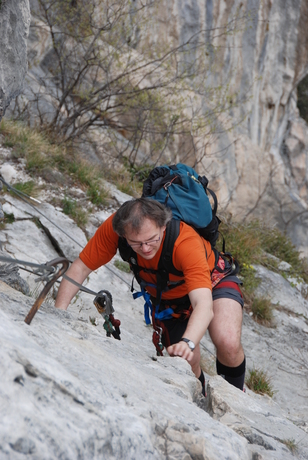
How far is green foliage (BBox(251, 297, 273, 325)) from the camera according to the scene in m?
6.62

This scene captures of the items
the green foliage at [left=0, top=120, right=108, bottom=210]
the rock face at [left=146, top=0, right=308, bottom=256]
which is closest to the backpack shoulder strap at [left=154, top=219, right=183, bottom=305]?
the green foliage at [left=0, top=120, right=108, bottom=210]

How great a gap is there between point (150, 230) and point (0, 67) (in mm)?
1784

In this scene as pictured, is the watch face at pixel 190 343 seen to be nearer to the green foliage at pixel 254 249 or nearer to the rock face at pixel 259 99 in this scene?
the green foliage at pixel 254 249

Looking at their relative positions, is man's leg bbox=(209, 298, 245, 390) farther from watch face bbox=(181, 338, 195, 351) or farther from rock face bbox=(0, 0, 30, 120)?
rock face bbox=(0, 0, 30, 120)

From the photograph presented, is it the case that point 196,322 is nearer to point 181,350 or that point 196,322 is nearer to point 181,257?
point 181,350

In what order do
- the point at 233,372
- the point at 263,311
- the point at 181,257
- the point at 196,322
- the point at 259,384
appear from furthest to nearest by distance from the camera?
the point at 263,311
the point at 259,384
the point at 233,372
the point at 181,257
the point at 196,322

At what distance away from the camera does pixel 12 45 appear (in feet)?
11.5

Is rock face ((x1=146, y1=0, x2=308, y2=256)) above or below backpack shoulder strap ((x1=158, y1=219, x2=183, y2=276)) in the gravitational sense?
above

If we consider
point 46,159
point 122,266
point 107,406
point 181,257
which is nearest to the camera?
point 107,406

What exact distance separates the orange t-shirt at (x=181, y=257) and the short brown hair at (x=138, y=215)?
0.19m

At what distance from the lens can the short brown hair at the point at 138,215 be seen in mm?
2898

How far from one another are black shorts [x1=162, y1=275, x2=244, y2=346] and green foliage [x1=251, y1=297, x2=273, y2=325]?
10.6 feet

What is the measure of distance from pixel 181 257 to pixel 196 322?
1.58 ft

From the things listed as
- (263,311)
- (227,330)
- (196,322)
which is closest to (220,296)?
(227,330)
